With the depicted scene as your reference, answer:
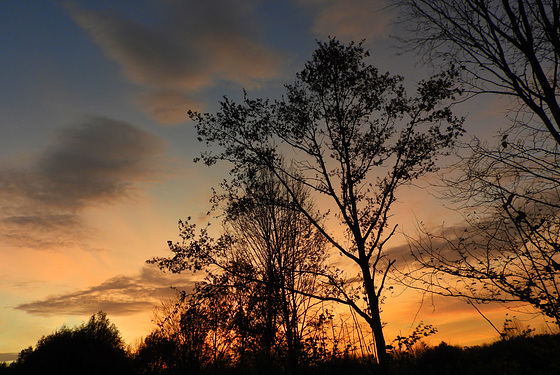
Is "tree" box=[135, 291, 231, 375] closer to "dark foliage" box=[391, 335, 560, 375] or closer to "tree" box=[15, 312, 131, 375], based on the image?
"tree" box=[15, 312, 131, 375]

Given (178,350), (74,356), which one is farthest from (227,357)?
(74,356)

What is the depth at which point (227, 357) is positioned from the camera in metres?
22.7

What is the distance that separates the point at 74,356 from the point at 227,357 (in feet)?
70.3

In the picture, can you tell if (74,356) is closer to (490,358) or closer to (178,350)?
(178,350)

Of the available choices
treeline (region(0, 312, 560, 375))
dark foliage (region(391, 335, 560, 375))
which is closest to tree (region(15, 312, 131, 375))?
treeline (region(0, 312, 560, 375))

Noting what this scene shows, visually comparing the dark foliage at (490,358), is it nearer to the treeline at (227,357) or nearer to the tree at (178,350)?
the treeline at (227,357)

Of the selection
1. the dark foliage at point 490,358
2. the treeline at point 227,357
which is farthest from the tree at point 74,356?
the dark foliage at point 490,358

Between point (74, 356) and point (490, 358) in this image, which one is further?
point (74, 356)

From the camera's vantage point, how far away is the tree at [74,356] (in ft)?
112

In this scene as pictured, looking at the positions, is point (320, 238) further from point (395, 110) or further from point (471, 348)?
point (471, 348)

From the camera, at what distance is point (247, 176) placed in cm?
1254

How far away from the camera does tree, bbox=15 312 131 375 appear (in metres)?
34.0

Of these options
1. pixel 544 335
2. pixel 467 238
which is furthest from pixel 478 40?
pixel 544 335

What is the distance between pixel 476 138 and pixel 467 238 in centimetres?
191
